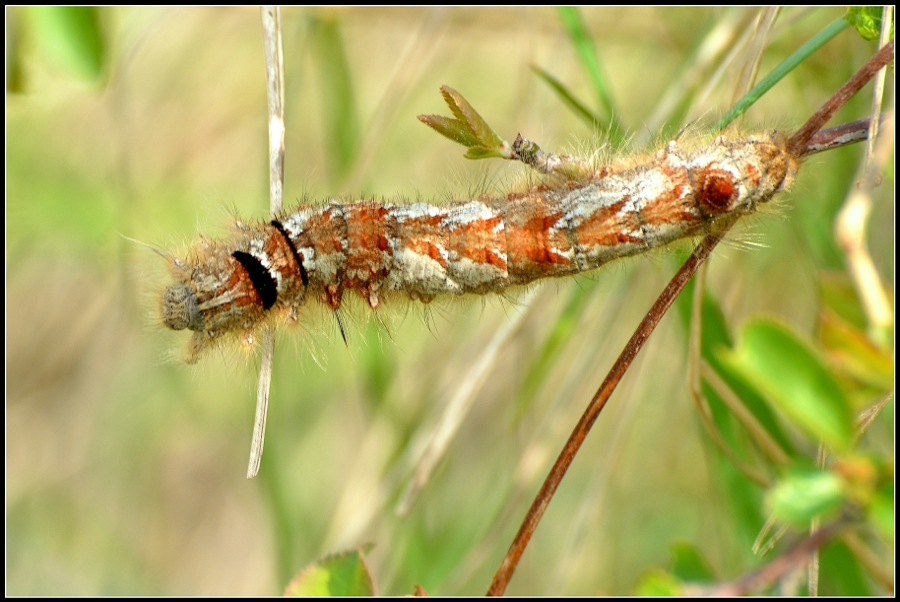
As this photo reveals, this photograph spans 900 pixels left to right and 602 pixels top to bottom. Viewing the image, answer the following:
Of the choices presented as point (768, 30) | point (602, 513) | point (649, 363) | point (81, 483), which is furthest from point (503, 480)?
point (81, 483)

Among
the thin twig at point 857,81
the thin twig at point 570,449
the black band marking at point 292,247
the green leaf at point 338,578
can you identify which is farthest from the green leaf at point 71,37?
the thin twig at point 857,81

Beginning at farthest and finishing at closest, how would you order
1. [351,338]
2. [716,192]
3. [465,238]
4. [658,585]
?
1. [351,338]
2. [465,238]
3. [716,192]
4. [658,585]

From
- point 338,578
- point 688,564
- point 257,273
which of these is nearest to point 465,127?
point 257,273

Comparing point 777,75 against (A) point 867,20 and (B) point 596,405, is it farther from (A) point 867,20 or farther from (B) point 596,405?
(B) point 596,405

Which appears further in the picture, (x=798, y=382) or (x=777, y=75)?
(x=777, y=75)

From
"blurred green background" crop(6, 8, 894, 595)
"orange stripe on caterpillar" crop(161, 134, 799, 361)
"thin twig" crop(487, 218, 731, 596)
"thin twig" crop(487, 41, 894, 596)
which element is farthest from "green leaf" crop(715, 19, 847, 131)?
"thin twig" crop(487, 218, 731, 596)

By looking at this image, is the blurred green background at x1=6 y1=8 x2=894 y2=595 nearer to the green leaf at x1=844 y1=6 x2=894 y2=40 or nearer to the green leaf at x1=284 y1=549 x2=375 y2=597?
the green leaf at x1=844 y1=6 x2=894 y2=40
